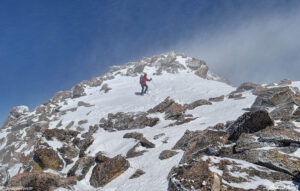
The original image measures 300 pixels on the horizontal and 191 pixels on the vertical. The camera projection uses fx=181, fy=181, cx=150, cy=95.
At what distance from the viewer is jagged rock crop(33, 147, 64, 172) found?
17.4 meters

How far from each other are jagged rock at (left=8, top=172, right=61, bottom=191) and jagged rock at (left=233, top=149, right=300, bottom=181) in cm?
1141

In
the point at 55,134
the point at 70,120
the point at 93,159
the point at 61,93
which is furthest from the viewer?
the point at 61,93

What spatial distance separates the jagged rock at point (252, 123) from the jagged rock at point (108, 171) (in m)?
7.90

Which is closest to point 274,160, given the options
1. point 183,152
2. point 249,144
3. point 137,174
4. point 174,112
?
point 249,144

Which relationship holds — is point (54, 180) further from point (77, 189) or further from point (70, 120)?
point (70, 120)

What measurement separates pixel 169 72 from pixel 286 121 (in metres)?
57.2

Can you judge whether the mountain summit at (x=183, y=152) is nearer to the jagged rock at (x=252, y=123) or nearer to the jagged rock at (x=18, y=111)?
the jagged rock at (x=252, y=123)

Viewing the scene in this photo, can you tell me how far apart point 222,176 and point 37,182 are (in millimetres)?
11593

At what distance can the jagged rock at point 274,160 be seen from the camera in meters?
6.64

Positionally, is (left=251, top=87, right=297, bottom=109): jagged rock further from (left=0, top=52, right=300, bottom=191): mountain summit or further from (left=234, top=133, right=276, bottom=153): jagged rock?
(left=234, top=133, right=276, bottom=153): jagged rock

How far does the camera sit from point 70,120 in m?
41.1

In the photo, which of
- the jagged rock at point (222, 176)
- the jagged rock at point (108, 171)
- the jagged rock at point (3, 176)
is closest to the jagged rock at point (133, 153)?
the jagged rock at point (108, 171)

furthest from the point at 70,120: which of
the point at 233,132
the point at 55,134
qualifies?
the point at 233,132

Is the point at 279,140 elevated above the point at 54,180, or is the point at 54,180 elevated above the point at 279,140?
the point at 279,140
